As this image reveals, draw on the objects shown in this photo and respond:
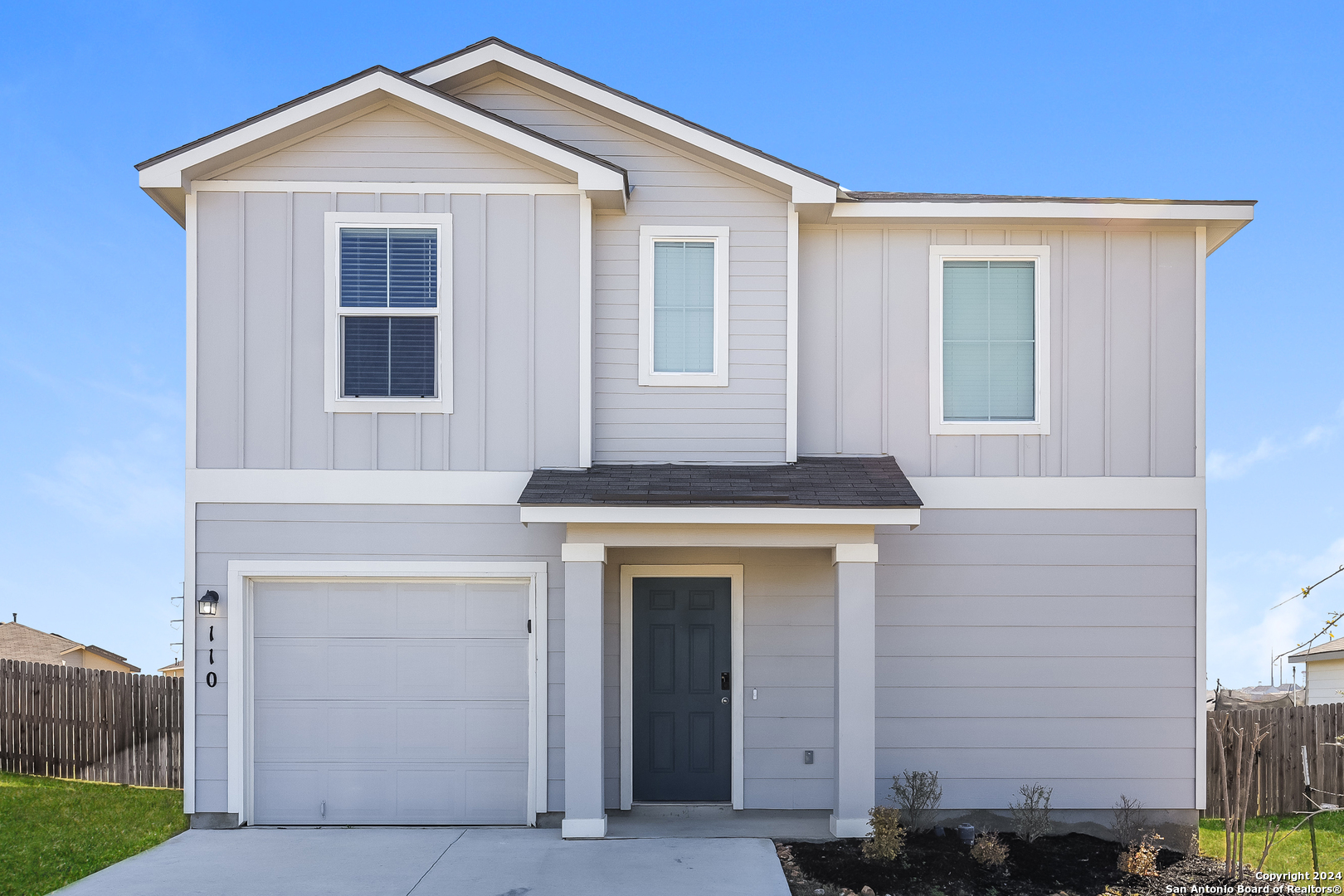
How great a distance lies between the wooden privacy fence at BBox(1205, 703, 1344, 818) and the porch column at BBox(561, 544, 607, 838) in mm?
6319

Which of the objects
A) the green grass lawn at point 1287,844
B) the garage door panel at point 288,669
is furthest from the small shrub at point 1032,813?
the garage door panel at point 288,669

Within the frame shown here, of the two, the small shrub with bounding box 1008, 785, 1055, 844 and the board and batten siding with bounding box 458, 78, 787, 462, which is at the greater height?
the board and batten siding with bounding box 458, 78, 787, 462

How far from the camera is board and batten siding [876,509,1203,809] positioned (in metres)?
7.68

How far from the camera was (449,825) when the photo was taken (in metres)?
7.50

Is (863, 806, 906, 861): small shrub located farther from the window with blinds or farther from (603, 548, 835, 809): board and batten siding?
the window with blinds

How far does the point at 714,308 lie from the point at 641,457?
4.61 feet

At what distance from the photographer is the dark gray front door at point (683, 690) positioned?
7816 millimetres

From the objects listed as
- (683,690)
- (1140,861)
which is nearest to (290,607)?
(683,690)

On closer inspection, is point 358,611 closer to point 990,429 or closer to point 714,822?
point 714,822

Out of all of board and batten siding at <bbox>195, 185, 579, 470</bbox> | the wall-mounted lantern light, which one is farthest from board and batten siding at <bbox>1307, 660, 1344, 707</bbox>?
the wall-mounted lantern light

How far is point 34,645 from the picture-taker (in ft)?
56.5

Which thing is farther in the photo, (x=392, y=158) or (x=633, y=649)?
(x=633, y=649)

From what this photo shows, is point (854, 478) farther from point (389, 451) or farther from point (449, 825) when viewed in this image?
point (449, 825)

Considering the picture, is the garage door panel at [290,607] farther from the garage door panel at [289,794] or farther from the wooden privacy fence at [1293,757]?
the wooden privacy fence at [1293,757]
